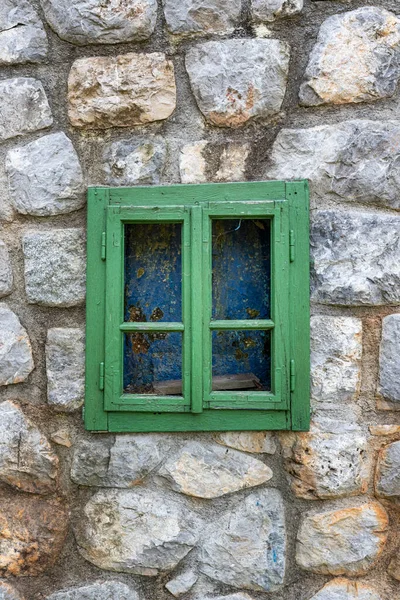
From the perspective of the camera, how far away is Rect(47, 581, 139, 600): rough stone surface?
65.9 inches

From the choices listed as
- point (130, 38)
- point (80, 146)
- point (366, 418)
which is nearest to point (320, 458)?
point (366, 418)

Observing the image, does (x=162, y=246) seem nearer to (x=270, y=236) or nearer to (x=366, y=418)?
(x=270, y=236)

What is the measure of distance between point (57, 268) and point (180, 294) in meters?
0.40

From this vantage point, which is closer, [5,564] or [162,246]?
[5,564]

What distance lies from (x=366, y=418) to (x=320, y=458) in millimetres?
184

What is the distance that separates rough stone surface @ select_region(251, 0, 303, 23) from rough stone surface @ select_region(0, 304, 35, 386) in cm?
119

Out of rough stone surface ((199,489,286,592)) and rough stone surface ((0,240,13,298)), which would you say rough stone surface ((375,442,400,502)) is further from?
rough stone surface ((0,240,13,298))

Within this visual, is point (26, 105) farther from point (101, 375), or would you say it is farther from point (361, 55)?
point (361, 55)

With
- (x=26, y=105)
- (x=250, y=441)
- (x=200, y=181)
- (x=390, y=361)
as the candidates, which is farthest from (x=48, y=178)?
(x=390, y=361)

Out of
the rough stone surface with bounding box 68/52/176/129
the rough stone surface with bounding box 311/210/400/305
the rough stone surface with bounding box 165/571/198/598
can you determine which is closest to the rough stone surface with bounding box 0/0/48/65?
the rough stone surface with bounding box 68/52/176/129

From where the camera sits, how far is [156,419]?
1.68 m

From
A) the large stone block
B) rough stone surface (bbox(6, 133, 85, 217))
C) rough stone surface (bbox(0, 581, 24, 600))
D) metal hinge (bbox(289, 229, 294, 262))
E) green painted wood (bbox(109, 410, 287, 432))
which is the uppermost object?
the large stone block

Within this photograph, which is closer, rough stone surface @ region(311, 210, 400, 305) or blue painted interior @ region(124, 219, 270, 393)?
rough stone surface @ region(311, 210, 400, 305)

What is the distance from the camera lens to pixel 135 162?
1724mm
